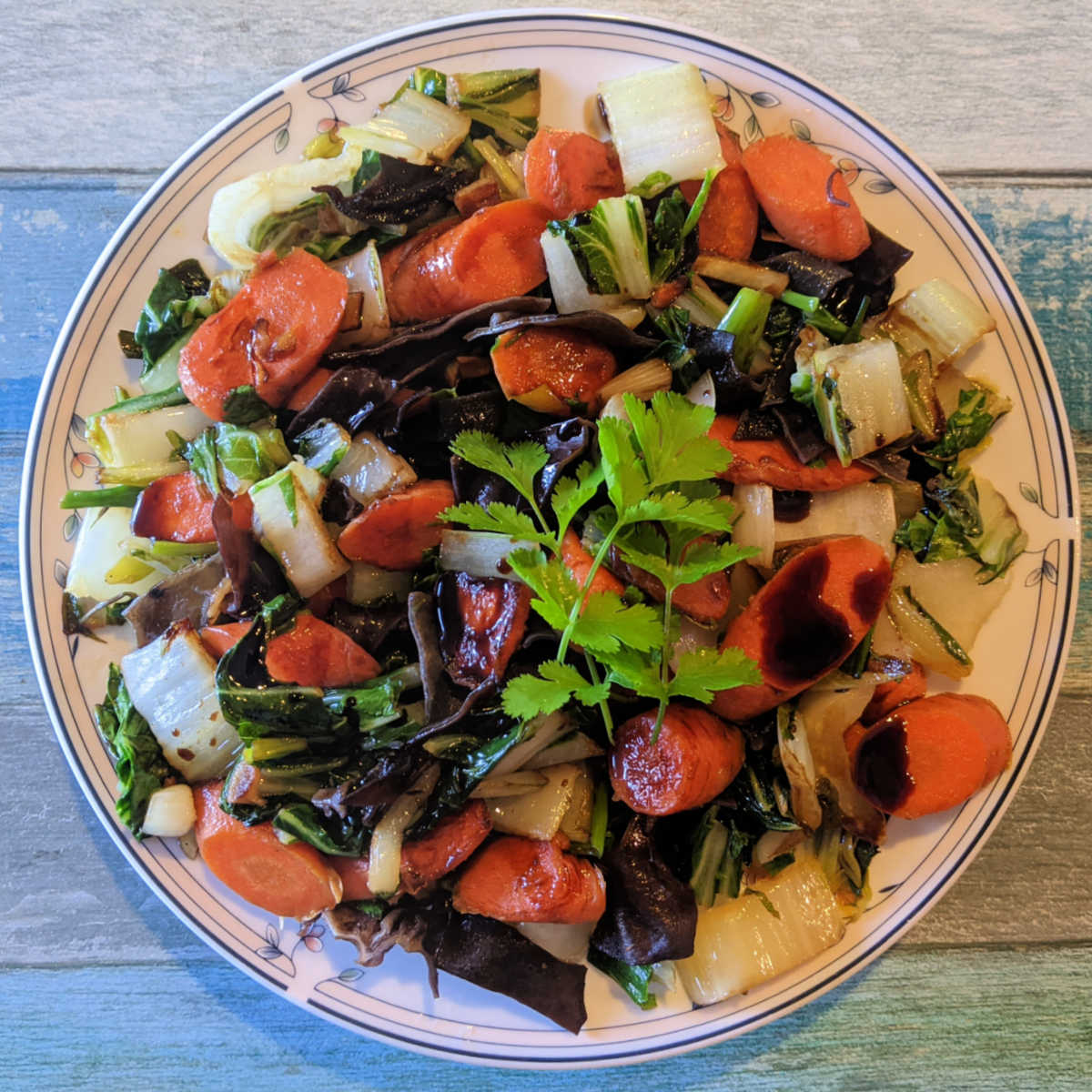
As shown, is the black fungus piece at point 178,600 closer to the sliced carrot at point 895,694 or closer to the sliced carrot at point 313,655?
the sliced carrot at point 313,655

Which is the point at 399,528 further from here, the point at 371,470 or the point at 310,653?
the point at 310,653

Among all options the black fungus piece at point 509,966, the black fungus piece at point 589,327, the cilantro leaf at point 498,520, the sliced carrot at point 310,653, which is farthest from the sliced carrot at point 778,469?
the black fungus piece at point 509,966

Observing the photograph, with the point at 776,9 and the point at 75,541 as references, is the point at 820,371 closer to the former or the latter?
the point at 776,9

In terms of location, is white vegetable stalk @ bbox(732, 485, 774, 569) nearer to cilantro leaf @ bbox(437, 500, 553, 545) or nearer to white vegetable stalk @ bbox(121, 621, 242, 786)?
cilantro leaf @ bbox(437, 500, 553, 545)

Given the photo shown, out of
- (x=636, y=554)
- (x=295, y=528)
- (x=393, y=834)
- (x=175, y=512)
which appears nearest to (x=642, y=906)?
(x=393, y=834)

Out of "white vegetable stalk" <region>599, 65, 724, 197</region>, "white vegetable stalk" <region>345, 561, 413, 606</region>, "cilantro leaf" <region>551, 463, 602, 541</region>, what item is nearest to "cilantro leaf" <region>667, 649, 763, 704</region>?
"cilantro leaf" <region>551, 463, 602, 541</region>

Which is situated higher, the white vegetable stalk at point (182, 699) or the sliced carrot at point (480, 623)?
the sliced carrot at point (480, 623)

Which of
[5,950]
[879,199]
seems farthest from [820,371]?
[5,950]
